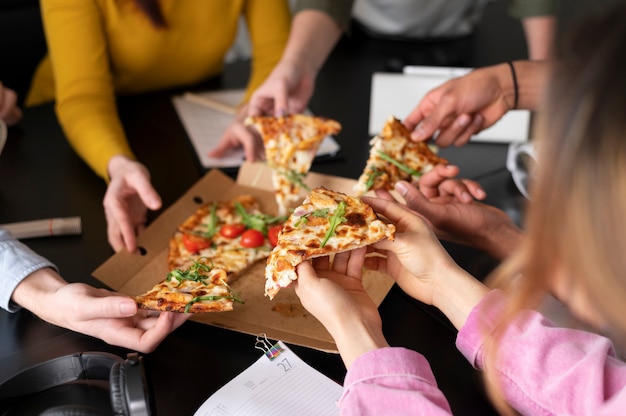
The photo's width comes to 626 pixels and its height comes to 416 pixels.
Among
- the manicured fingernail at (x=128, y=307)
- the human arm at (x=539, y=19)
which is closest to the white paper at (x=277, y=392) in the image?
the manicured fingernail at (x=128, y=307)

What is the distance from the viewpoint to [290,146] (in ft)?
5.75

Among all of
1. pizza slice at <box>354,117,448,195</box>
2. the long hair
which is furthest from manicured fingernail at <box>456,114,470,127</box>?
the long hair

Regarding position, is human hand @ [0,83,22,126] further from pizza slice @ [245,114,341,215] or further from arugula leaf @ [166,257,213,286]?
arugula leaf @ [166,257,213,286]

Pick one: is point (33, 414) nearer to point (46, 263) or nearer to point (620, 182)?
point (46, 263)

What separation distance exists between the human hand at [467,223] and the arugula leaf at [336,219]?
252 millimetres

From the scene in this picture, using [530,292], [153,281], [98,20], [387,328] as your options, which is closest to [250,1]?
[98,20]

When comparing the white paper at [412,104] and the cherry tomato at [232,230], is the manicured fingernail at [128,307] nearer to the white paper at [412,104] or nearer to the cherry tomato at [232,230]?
the cherry tomato at [232,230]

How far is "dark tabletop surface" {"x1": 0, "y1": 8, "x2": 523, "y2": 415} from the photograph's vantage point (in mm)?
1176

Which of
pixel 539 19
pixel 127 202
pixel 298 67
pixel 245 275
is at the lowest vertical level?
pixel 245 275

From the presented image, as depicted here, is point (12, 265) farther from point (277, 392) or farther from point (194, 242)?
point (277, 392)

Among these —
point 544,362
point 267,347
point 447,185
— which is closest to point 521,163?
point 447,185

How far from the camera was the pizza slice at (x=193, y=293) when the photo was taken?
3.96 feet

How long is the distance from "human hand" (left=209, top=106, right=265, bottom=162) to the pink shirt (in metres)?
0.89

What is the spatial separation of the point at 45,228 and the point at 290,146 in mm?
644
